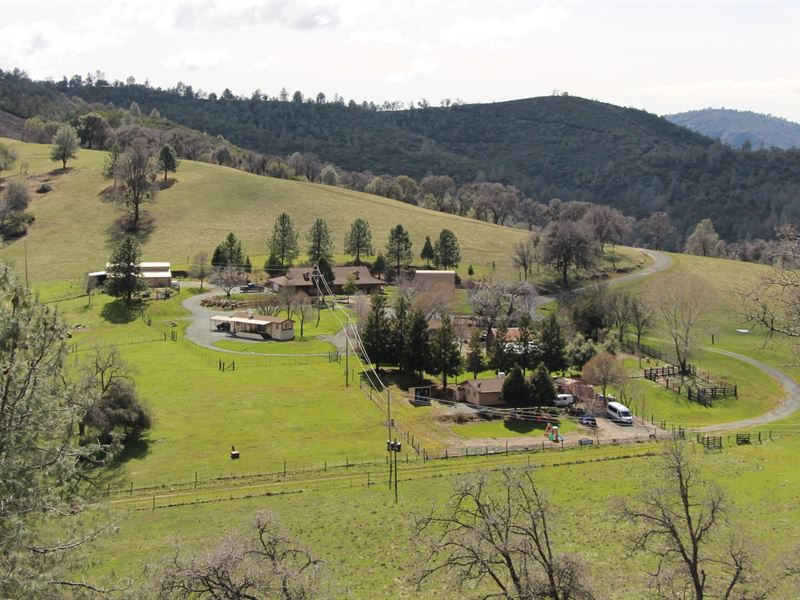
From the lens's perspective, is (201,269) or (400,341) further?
(201,269)

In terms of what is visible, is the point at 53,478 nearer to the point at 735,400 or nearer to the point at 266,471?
the point at 266,471

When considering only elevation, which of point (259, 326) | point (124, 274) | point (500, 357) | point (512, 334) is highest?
point (124, 274)

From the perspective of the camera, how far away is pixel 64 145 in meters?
147

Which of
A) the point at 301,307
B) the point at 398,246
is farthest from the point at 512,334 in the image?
the point at 398,246

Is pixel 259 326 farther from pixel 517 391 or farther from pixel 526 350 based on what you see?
pixel 517 391

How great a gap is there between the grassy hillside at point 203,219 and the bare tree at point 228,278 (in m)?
10.9

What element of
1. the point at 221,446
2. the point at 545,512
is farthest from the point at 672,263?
the point at 545,512

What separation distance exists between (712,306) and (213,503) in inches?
3001

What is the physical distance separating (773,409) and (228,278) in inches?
2630

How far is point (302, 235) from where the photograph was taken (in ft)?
402

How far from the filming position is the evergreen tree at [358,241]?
111 m

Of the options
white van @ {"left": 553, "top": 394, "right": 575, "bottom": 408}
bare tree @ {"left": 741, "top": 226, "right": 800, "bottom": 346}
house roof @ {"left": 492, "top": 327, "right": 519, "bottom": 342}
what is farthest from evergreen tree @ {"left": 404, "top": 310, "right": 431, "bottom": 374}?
bare tree @ {"left": 741, "top": 226, "right": 800, "bottom": 346}

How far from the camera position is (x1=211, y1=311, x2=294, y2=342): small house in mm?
74750

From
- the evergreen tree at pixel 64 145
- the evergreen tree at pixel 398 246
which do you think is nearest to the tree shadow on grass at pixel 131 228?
the evergreen tree at pixel 64 145
